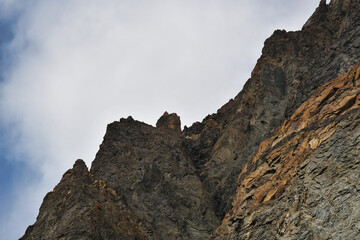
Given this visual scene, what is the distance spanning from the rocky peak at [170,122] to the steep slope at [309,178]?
32.3 meters

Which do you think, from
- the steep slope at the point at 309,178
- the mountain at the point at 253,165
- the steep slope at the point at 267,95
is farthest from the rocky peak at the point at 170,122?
the steep slope at the point at 309,178

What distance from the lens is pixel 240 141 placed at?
6309 centimetres

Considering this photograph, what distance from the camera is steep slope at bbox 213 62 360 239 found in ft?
100.0

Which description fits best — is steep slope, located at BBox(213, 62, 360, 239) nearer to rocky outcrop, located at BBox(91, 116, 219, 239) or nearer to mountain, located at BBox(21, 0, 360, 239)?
mountain, located at BBox(21, 0, 360, 239)

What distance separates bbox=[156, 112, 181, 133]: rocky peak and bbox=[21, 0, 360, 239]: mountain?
214mm

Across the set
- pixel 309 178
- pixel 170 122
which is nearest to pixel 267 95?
pixel 170 122

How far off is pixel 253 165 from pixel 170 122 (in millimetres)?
35191

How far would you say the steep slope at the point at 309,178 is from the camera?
30.5 metres

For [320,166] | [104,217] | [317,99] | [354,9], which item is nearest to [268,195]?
[320,166]

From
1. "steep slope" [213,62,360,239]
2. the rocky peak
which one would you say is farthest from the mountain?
the rocky peak

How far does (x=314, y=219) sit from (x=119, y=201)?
28.3m

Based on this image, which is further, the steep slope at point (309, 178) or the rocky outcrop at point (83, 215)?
the rocky outcrop at point (83, 215)

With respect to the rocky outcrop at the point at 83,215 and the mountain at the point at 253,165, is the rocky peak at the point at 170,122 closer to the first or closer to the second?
the mountain at the point at 253,165

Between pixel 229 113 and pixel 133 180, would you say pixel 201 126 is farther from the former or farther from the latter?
pixel 133 180
